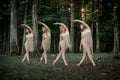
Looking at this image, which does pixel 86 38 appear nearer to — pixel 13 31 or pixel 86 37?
pixel 86 37

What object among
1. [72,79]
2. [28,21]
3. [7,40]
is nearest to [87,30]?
[72,79]

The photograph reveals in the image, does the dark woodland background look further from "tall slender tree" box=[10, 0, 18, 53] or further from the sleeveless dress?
the sleeveless dress

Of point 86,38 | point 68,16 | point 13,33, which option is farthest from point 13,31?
point 68,16

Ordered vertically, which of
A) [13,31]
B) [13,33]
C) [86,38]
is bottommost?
[86,38]

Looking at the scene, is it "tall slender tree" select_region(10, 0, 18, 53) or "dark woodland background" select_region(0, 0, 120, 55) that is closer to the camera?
"dark woodland background" select_region(0, 0, 120, 55)

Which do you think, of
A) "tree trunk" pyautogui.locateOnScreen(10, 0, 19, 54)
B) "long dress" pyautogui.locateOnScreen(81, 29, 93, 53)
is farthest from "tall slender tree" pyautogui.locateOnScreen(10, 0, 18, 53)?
"long dress" pyautogui.locateOnScreen(81, 29, 93, 53)

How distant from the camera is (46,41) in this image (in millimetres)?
18953

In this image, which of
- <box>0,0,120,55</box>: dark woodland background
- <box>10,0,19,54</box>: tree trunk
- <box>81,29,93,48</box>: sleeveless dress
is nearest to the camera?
<box>0,0,120,55</box>: dark woodland background

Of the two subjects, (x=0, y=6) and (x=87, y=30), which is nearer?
(x=0, y=6)

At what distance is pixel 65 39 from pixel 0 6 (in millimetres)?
7377

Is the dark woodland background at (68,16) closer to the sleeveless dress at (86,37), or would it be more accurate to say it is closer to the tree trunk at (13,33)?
the tree trunk at (13,33)

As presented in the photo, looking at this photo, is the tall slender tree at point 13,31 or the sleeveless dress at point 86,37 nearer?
the sleeveless dress at point 86,37

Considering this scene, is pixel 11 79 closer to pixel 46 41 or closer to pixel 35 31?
pixel 46 41

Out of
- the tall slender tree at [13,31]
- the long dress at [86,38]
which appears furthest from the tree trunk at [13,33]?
the long dress at [86,38]
